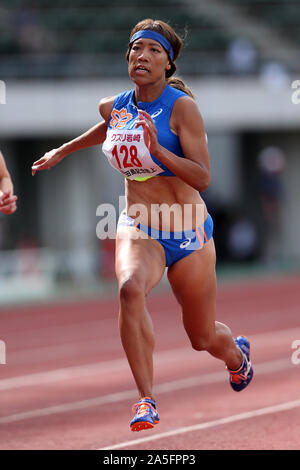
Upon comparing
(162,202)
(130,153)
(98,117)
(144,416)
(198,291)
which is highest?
(98,117)

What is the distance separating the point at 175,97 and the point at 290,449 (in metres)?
2.17

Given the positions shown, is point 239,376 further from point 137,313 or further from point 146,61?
point 146,61

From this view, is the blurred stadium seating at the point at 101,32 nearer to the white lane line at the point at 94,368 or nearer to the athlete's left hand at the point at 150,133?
the white lane line at the point at 94,368

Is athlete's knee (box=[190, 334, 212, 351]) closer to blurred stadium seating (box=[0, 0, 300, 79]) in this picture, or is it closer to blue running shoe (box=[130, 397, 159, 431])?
blue running shoe (box=[130, 397, 159, 431])

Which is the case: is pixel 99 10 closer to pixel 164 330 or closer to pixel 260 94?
pixel 260 94

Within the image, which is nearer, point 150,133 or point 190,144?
point 150,133

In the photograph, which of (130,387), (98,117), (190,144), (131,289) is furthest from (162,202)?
(98,117)

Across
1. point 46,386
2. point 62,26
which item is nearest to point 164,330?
point 46,386

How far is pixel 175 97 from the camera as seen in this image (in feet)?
16.2

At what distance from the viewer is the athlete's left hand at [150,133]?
4.60m

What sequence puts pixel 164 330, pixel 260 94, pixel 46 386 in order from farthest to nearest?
pixel 260 94 → pixel 164 330 → pixel 46 386

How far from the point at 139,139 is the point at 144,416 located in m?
1.40

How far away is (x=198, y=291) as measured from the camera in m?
5.15

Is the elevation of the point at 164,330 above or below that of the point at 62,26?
below
